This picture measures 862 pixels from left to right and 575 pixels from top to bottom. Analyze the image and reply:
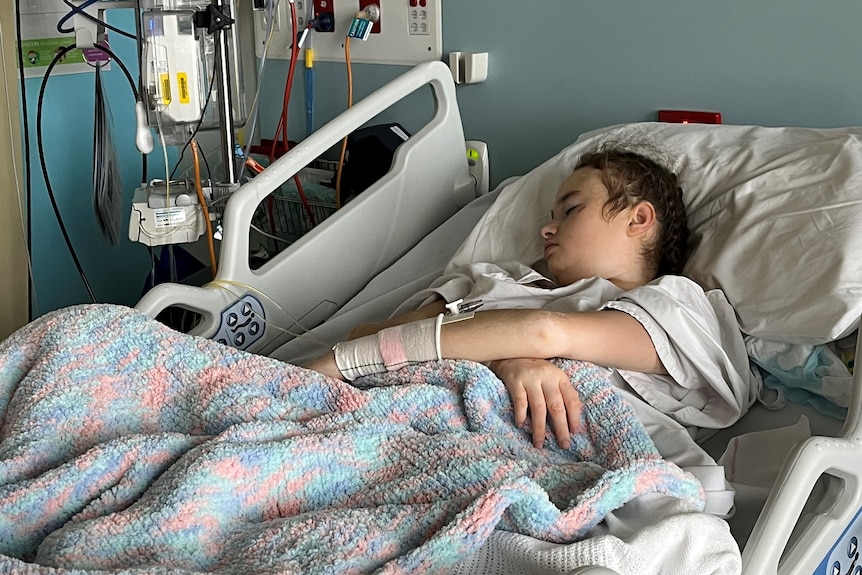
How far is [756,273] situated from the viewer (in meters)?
1.47

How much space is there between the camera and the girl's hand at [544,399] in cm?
120

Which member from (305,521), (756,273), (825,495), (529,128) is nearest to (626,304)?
(756,273)

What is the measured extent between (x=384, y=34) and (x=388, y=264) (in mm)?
829

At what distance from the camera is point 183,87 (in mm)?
1936

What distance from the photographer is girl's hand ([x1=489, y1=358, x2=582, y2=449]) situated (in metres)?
1.20

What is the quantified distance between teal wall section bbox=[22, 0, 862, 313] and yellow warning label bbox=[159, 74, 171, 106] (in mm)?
752

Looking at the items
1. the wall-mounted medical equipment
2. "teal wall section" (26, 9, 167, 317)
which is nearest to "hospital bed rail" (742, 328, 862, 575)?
the wall-mounted medical equipment

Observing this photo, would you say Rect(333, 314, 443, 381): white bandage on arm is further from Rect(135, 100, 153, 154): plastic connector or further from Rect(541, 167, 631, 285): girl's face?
Rect(135, 100, 153, 154): plastic connector

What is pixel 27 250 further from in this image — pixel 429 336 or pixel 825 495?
pixel 825 495

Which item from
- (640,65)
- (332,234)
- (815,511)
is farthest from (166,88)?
(815,511)

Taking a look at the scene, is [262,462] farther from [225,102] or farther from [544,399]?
[225,102]

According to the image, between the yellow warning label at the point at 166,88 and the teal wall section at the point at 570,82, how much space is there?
2.47 feet

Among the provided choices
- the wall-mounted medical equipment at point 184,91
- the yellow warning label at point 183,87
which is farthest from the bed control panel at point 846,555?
the yellow warning label at point 183,87

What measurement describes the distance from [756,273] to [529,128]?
3.00 feet
